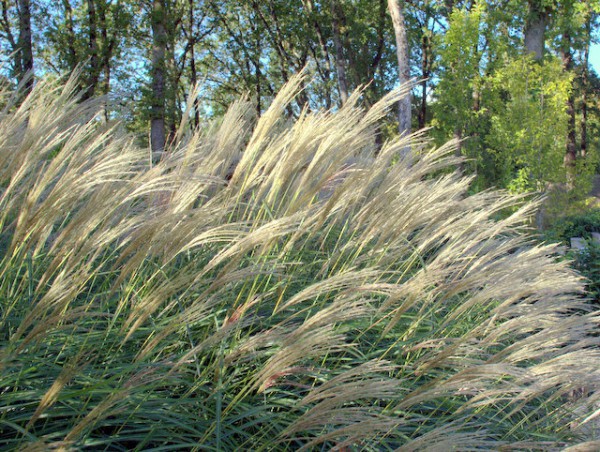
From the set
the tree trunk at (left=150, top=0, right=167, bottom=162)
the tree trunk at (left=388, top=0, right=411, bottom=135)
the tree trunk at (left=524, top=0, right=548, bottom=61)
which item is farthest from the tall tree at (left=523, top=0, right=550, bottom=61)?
the tree trunk at (left=150, top=0, right=167, bottom=162)

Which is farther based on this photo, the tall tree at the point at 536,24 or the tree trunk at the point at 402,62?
the tall tree at the point at 536,24

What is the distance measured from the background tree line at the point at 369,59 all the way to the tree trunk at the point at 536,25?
32 millimetres

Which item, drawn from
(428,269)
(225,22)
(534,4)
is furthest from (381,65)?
(428,269)

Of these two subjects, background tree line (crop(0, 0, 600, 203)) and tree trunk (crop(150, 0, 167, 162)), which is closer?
background tree line (crop(0, 0, 600, 203))

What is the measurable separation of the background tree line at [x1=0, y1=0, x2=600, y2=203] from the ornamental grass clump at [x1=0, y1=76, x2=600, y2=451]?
2.31 ft

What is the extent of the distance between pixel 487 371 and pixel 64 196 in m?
1.32

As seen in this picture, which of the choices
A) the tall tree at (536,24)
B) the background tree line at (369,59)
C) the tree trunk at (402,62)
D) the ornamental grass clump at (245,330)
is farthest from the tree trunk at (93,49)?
the ornamental grass clump at (245,330)

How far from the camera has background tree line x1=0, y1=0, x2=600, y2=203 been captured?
10914mm

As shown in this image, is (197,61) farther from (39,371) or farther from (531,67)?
(39,371)

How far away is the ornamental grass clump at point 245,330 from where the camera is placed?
58.2 inches

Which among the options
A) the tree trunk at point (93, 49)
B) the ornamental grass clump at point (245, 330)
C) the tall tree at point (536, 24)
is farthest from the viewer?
the tall tree at point (536, 24)

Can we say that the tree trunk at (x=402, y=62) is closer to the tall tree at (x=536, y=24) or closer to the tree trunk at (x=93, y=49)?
the tall tree at (x=536, y=24)

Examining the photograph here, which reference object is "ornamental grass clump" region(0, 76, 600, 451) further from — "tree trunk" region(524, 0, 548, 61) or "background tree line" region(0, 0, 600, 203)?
"tree trunk" region(524, 0, 548, 61)

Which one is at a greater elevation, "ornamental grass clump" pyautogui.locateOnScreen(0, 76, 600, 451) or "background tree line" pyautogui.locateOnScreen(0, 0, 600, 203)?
"background tree line" pyautogui.locateOnScreen(0, 0, 600, 203)
